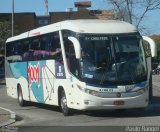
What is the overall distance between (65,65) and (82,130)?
4224mm

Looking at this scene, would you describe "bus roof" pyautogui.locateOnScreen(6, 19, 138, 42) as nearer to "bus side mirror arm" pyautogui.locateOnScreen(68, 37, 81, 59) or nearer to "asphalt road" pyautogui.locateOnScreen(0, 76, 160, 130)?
"bus side mirror arm" pyautogui.locateOnScreen(68, 37, 81, 59)

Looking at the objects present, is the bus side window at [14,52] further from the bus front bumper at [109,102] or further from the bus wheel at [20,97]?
the bus front bumper at [109,102]

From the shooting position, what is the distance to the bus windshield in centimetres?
1689

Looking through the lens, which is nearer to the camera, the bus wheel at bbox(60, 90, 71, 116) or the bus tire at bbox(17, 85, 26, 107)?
the bus wheel at bbox(60, 90, 71, 116)

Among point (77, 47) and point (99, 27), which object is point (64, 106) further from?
point (99, 27)

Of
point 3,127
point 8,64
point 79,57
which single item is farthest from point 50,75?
→ point 8,64

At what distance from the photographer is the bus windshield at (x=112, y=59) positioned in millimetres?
16891

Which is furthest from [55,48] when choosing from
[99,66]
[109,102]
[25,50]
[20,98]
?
[20,98]

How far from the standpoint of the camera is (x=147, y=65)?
1788 cm

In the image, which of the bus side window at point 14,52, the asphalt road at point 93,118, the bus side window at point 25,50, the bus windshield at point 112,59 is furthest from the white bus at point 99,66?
the bus side window at point 14,52

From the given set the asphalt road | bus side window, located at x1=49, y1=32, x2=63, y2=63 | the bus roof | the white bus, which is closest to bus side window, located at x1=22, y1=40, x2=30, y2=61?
the asphalt road

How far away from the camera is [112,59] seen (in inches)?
675

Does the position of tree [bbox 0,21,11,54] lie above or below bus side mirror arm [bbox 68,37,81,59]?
below

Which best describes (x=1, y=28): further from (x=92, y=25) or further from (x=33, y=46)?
(x=92, y=25)
